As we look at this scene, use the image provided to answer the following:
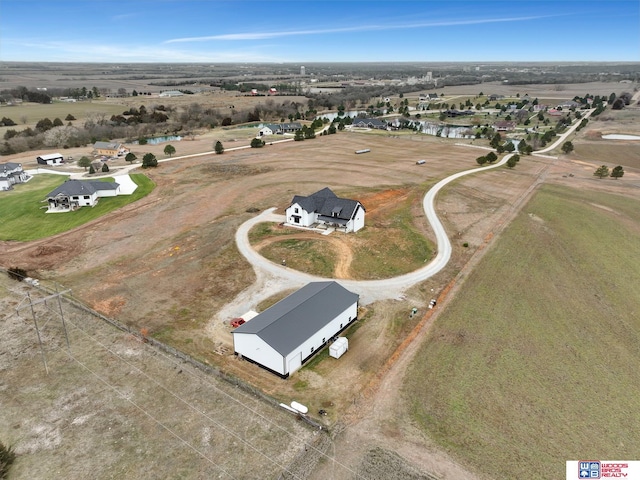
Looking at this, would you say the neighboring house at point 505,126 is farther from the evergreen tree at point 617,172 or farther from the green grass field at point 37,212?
the green grass field at point 37,212

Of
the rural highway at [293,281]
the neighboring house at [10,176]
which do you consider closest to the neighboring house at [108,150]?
the neighboring house at [10,176]

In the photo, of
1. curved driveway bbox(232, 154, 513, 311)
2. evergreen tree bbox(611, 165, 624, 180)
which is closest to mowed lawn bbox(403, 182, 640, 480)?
curved driveway bbox(232, 154, 513, 311)

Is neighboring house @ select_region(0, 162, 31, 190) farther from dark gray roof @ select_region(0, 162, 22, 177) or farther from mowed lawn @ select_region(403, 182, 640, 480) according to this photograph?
mowed lawn @ select_region(403, 182, 640, 480)

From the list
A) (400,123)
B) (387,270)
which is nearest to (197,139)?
(400,123)

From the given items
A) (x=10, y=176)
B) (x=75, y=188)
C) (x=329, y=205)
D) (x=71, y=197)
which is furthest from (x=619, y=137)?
(x=10, y=176)

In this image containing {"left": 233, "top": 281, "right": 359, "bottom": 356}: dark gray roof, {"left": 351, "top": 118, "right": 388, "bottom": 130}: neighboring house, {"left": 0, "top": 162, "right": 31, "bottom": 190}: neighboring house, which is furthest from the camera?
{"left": 351, "top": 118, "right": 388, "bottom": 130}: neighboring house
